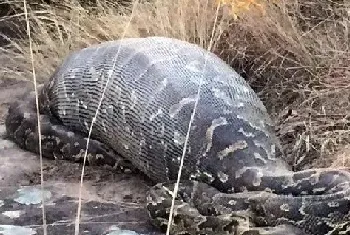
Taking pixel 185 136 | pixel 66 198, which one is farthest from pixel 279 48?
pixel 66 198

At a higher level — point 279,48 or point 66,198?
point 279,48

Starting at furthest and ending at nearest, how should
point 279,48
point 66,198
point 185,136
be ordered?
point 279,48 → point 66,198 → point 185,136

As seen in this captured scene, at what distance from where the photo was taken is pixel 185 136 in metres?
4.20

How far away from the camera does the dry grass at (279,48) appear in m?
4.69

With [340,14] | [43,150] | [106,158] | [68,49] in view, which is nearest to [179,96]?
[106,158]

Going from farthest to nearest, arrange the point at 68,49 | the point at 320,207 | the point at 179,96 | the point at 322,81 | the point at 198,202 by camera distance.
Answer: the point at 68,49 → the point at 322,81 → the point at 179,96 → the point at 198,202 → the point at 320,207

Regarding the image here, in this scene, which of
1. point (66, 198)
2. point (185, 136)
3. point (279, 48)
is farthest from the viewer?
point (279, 48)

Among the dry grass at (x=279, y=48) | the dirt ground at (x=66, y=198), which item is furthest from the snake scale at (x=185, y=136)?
the dry grass at (x=279, y=48)

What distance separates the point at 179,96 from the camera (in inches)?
172

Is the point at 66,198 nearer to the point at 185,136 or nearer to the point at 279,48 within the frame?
the point at 185,136

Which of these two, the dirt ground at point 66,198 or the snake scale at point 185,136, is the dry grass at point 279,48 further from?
the dirt ground at point 66,198

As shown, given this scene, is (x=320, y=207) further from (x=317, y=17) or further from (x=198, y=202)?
(x=317, y=17)

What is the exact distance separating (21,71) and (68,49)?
0.50 m

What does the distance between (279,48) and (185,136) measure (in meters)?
1.35
